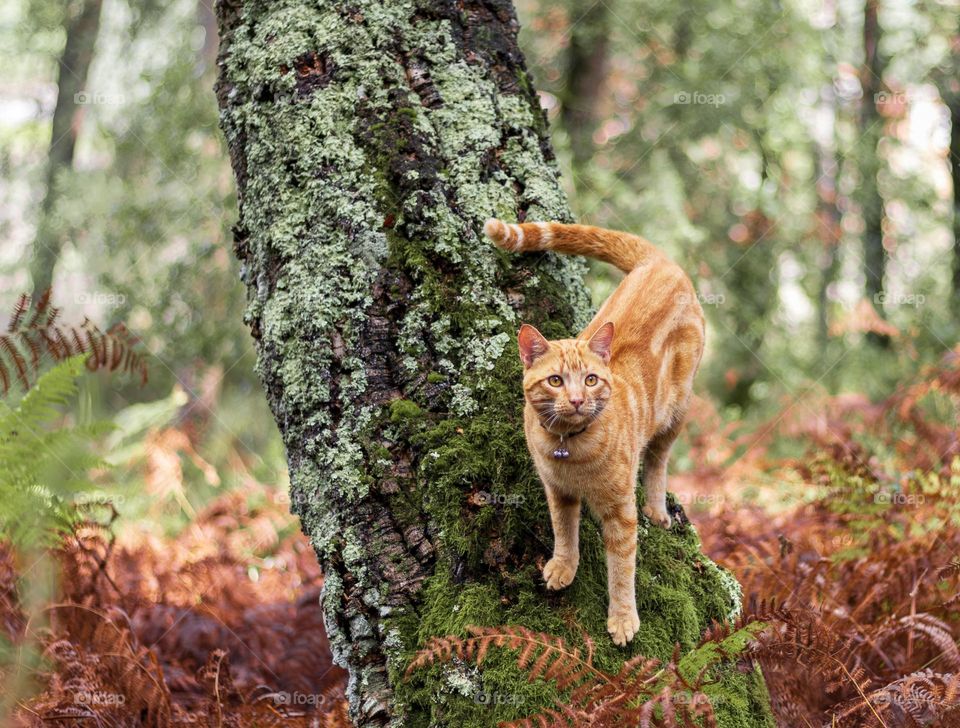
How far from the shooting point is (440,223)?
295cm

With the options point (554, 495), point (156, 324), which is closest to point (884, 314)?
point (156, 324)

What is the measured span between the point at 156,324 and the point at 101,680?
4.95 metres

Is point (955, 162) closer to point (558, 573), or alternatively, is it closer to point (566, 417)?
point (566, 417)

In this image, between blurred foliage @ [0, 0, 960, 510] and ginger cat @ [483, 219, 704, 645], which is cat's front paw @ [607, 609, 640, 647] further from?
blurred foliage @ [0, 0, 960, 510]

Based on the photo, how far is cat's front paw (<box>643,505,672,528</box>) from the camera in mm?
3059

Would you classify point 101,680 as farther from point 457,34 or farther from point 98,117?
point 98,117

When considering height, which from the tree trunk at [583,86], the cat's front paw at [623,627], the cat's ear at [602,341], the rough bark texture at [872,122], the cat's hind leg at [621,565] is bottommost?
the rough bark texture at [872,122]

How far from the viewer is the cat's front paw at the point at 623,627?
2.58m

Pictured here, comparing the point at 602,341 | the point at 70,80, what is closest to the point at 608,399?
the point at 602,341

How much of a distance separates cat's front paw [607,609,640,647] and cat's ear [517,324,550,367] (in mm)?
840

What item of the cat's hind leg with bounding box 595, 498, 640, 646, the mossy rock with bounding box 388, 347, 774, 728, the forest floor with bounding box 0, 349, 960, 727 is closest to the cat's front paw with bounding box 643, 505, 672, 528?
the mossy rock with bounding box 388, 347, 774, 728

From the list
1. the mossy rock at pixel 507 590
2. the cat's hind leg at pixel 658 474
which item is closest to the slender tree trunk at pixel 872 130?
the cat's hind leg at pixel 658 474

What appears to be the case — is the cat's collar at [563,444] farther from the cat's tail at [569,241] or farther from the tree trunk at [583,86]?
the tree trunk at [583,86]

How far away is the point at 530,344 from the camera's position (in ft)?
8.75
